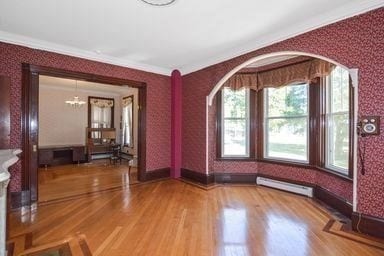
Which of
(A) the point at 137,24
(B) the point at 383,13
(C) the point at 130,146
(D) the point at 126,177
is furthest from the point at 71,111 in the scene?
(B) the point at 383,13

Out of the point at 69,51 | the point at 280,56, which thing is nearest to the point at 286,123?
the point at 280,56

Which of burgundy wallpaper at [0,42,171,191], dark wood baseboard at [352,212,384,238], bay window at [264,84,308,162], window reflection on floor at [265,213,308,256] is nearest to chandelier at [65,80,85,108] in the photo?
burgundy wallpaper at [0,42,171,191]

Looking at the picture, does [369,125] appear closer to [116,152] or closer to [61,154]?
[116,152]

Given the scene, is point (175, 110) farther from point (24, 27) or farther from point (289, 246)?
point (289, 246)

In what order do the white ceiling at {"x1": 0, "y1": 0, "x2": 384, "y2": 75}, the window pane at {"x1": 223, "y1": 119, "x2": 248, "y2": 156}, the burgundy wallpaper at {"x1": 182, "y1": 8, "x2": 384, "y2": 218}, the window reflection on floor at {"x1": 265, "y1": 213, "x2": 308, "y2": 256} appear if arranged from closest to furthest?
the window reflection on floor at {"x1": 265, "y1": 213, "x2": 308, "y2": 256} → the burgundy wallpaper at {"x1": 182, "y1": 8, "x2": 384, "y2": 218} → the white ceiling at {"x1": 0, "y1": 0, "x2": 384, "y2": 75} → the window pane at {"x1": 223, "y1": 119, "x2": 248, "y2": 156}

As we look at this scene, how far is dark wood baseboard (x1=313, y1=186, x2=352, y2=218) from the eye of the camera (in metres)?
2.96

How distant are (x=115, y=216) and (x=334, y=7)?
12.7 feet

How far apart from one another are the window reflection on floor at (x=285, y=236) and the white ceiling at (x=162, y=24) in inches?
101

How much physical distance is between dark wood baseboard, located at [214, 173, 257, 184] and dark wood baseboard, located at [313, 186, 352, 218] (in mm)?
1266

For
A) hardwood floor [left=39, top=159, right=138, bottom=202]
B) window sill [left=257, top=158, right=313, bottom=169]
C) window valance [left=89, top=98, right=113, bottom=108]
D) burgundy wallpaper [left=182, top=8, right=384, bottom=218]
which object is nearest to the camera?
burgundy wallpaper [left=182, top=8, right=384, bottom=218]

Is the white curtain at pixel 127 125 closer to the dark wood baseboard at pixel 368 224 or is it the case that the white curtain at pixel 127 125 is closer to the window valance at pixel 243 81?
the window valance at pixel 243 81

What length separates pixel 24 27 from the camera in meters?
3.12

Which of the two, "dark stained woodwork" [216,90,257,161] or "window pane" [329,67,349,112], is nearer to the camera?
"window pane" [329,67,349,112]

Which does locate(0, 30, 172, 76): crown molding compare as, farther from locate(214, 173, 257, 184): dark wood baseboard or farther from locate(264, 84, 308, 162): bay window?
locate(214, 173, 257, 184): dark wood baseboard
